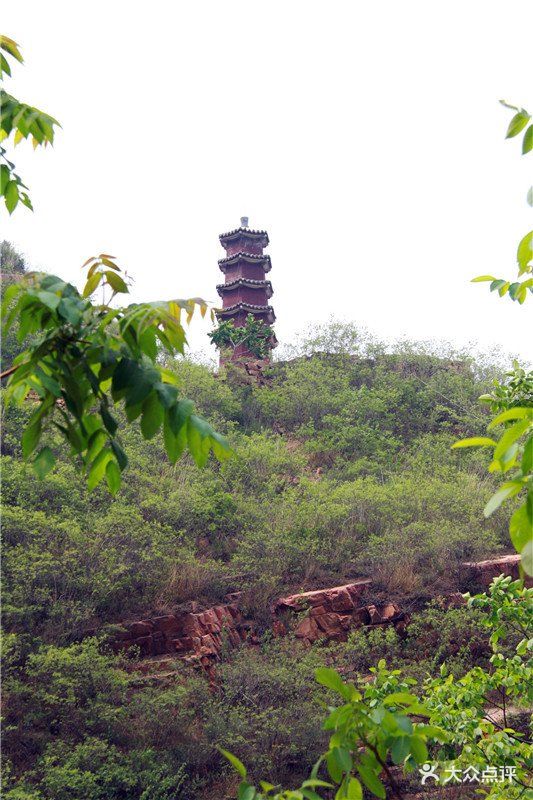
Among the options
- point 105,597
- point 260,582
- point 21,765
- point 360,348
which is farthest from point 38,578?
point 360,348

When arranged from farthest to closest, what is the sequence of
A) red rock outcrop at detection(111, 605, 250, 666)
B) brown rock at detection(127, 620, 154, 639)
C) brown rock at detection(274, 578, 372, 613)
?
brown rock at detection(274, 578, 372, 613), brown rock at detection(127, 620, 154, 639), red rock outcrop at detection(111, 605, 250, 666)

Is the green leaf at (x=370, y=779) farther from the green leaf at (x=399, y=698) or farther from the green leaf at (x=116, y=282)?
the green leaf at (x=116, y=282)

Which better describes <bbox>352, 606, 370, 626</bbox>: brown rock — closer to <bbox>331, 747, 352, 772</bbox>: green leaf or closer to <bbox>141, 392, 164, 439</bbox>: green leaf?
<bbox>331, 747, 352, 772</bbox>: green leaf

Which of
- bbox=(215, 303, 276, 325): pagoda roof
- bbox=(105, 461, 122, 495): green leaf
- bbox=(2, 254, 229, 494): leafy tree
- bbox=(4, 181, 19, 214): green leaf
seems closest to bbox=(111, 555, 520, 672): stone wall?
bbox=(4, 181, 19, 214): green leaf

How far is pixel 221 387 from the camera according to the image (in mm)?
16219

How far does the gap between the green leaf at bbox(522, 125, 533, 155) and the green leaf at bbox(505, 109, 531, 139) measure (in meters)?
0.02

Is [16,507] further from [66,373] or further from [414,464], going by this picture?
[66,373]

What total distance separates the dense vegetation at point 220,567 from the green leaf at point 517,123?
6.06 meters

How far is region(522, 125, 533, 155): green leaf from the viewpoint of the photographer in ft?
5.56

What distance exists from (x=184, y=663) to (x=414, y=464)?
21.6 feet

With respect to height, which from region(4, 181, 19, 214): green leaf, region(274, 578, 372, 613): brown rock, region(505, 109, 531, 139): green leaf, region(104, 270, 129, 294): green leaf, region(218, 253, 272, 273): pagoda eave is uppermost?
region(218, 253, 272, 273): pagoda eave

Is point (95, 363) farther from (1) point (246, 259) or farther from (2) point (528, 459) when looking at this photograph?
(1) point (246, 259)

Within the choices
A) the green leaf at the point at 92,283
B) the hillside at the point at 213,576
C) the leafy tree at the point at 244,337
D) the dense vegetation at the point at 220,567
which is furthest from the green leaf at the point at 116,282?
the leafy tree at the point at 244,337

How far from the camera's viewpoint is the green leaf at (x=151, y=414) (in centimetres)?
133
